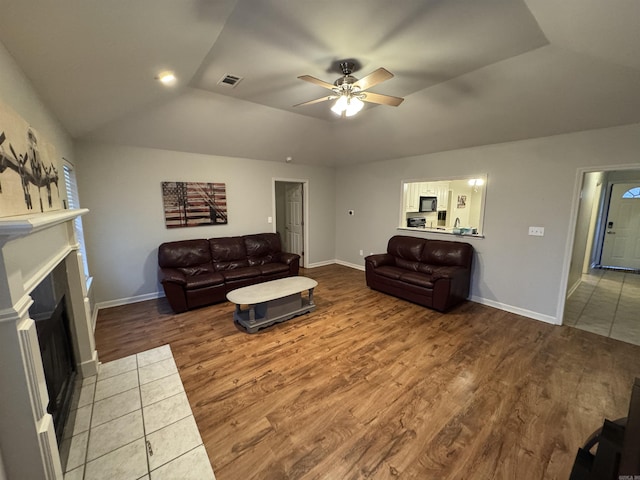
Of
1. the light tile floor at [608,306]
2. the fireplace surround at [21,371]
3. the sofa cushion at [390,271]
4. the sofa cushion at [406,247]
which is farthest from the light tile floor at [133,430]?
the light tile floor at [608,306]

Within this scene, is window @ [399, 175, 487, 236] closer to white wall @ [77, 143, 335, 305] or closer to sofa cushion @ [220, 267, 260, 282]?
sofa cushion @ [220, 267, 260, 282]

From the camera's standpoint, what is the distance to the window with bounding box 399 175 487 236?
17.6ft

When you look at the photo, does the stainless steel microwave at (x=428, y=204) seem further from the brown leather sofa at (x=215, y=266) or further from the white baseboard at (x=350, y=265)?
the brown leather sofa at (x=215, y=266)

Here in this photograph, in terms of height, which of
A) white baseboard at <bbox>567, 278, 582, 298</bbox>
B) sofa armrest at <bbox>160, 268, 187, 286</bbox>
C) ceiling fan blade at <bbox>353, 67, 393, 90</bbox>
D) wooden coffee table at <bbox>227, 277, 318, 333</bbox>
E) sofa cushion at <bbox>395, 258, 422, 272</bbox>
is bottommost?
white baseboard at <bbox>567, 278, 582, 298</bbox>

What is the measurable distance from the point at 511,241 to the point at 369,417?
10.8 ft

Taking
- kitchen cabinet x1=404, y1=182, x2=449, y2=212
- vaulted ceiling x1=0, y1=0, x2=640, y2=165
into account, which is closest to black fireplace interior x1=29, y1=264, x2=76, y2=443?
vaulted ceiling x1=0, y1=0, x2=640, y2=165

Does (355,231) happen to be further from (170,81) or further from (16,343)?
(16,343)

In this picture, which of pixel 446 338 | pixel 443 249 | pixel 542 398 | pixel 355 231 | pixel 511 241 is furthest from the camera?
pixel 355 231

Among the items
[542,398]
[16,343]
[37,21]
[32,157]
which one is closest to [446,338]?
[542,398]

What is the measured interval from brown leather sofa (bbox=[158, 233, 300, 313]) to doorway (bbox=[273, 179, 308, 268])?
1.08m

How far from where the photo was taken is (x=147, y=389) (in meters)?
2.19

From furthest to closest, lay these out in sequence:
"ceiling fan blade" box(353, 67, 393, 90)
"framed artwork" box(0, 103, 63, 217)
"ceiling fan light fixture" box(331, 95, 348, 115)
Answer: "ceiling fan light fixture" box(331, 95, 348, 115), "ceiling fan blade" box(353, 67, 393, 90), "framed artwork" box(0, 103, 63, 217)

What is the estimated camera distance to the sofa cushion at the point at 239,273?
4012 mm

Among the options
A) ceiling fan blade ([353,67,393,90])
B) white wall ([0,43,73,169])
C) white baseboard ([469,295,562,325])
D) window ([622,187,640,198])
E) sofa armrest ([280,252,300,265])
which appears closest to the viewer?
white wall ([0,43,73,169])
